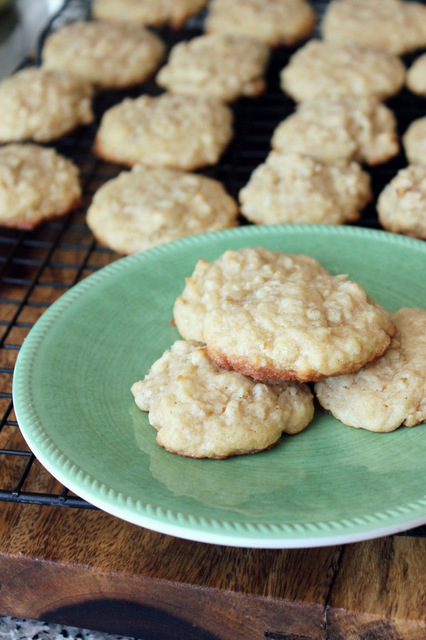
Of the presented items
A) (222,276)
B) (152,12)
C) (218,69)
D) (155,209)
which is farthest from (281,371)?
(152,12)

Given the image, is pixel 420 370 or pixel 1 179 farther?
pixel 1 179

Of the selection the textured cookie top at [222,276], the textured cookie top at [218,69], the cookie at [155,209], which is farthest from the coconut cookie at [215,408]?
the textured cookie top at [218,69]

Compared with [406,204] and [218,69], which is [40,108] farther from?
[406,204]

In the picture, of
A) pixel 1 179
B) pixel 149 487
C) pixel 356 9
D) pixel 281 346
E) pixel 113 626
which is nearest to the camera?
pixel 149 487

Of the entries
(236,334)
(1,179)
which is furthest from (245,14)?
(236,334)

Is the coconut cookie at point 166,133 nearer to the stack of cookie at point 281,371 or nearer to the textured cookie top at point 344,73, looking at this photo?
the textured cookie top at point 344,73

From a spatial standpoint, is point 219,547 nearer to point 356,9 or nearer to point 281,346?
point 281,346
